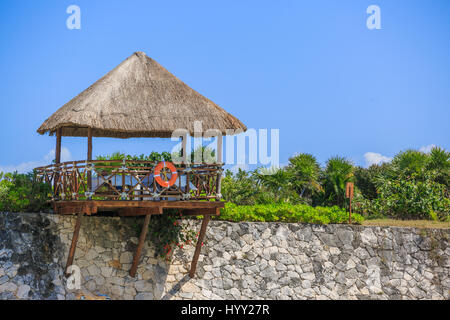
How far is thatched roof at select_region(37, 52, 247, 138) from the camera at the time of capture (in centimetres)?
1328

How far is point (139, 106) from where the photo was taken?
1383 cm

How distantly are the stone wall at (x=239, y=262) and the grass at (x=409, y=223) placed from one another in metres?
0.39

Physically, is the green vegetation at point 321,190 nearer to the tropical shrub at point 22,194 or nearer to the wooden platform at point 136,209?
A: the tropical shrub at point 22,194

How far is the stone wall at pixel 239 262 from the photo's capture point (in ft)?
44.4

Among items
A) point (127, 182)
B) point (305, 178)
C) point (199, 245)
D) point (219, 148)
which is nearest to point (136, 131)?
point (127, 182)

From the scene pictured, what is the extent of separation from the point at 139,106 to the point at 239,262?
5263mm

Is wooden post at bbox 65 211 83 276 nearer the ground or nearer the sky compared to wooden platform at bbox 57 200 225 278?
nearer the ground

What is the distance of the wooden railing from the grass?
6.19 metres

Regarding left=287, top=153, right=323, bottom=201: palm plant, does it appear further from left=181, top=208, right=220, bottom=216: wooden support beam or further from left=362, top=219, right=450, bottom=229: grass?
left=181, top=208, right=220, bottom=216: wooden support beam

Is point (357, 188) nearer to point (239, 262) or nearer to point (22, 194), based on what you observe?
point (239, 262)

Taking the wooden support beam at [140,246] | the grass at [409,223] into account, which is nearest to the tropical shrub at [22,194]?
the wooden support beam at [140,246]

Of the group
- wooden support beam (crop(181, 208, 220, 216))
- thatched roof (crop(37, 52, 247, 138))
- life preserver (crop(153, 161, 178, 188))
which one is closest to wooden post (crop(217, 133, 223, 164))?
thatched roof (crop(37, 52, 247, 138))
